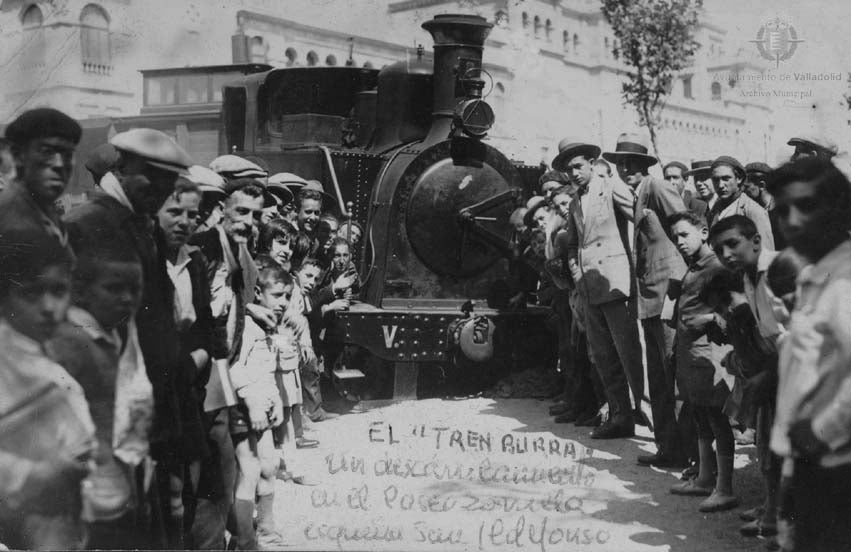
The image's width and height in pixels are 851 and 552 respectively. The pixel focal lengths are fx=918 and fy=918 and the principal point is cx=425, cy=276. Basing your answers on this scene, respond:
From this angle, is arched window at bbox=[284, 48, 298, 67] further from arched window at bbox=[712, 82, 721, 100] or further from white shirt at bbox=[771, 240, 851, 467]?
white shirt at bbox=[771, 240, 851, 467]

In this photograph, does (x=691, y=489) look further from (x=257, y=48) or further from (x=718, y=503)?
(x=257, y=48)

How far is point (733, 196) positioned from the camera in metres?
5.50

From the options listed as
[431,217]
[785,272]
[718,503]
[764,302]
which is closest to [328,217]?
[431,217]

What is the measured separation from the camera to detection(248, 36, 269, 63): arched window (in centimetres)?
908

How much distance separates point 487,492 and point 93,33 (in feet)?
10.8

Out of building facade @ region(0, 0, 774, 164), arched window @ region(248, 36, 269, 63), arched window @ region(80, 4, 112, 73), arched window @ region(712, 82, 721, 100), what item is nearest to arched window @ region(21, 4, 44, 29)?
building facade @ region(0, 0, 774, 164)

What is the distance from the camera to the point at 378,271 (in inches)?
295

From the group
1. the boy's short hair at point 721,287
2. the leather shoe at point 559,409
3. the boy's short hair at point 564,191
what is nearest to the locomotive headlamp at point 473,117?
the boy's short hair at point 564,191

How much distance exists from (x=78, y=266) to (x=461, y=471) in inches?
116

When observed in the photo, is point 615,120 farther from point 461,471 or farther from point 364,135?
point 461,471

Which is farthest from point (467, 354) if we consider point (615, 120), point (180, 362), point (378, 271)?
point (615, 120)

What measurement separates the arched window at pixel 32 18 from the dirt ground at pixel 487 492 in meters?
2.56

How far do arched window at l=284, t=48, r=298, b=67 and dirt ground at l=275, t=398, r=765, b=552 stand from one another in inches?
178

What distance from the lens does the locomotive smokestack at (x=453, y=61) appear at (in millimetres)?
7570
